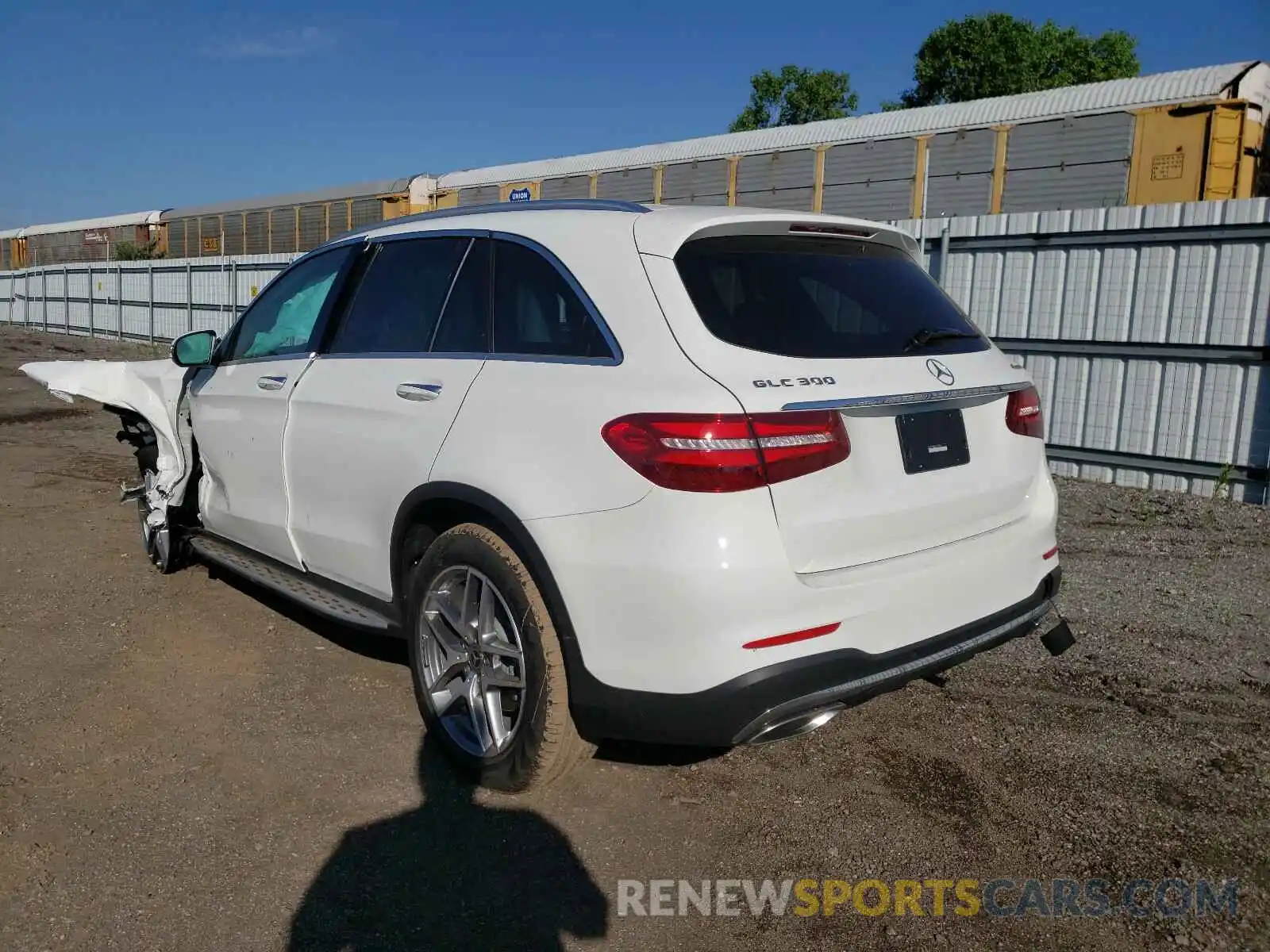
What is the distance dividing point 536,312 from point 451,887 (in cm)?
167

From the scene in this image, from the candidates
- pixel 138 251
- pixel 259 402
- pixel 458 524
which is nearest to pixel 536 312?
pixel 458 524

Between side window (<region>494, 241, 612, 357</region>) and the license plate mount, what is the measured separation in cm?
86

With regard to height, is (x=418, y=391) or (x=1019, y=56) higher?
(x=1019, y=56)

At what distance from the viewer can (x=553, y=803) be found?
3.13 metres

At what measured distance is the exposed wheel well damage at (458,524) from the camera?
274 centimetres

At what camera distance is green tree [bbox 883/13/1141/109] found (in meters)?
46.3

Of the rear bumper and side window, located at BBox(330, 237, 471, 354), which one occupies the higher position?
side window, located at BBox(330, 237, 471, 354)

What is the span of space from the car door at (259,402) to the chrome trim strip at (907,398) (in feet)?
7.48

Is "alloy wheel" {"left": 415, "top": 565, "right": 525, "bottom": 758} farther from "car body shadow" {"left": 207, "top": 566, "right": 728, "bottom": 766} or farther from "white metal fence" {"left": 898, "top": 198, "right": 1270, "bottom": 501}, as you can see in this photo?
"white metal fence" {"left": 898, "top": 198, "right": 1270, "bottom": 501}

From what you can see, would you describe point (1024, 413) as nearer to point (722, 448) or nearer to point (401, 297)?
point (722, 448)

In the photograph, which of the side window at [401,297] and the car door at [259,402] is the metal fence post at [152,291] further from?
the side window at [401,297]

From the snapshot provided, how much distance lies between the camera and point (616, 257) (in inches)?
113

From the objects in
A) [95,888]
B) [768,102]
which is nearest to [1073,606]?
[95,888]

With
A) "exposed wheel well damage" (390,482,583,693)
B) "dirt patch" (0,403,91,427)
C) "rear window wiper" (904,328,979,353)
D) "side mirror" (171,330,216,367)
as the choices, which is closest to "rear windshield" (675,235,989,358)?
"rear window wiper" (904,328,979,353)
